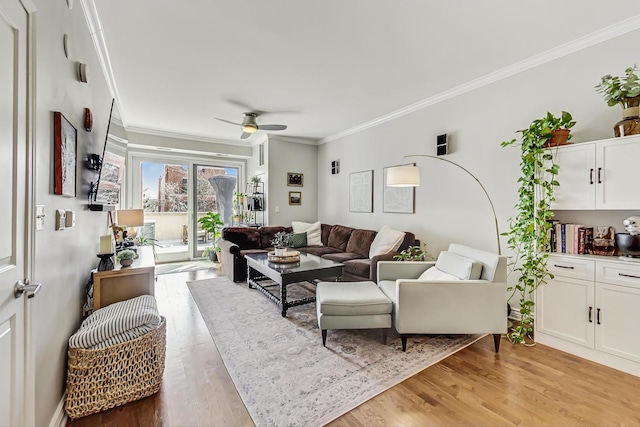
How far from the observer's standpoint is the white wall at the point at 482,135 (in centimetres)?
257

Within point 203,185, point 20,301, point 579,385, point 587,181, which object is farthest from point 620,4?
point 203,185

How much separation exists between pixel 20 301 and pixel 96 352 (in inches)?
27.3

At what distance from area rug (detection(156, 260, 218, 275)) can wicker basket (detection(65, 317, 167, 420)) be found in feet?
12.3

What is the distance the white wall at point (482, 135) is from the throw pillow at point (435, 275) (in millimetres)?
978

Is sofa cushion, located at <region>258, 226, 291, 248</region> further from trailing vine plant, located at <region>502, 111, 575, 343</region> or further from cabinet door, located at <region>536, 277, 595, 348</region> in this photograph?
cabinet door, located at <region>536, 277, 595, 348</region>

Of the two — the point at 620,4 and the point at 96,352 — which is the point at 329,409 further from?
the point at 620,4

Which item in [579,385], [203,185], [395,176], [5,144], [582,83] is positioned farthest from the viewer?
[203,185]

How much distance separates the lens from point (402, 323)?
7.91 ft

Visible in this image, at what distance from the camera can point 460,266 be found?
8.61 feet

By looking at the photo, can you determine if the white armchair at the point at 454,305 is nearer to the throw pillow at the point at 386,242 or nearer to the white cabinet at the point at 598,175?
the white cabinet at the point at 598,175

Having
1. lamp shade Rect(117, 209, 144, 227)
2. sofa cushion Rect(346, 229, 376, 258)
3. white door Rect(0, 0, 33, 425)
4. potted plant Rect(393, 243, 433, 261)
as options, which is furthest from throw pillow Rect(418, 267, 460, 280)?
lamp shade Rect(117, 209, 144, 227)

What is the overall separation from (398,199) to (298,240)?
1.95 m

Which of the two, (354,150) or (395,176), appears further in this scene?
(354,150)

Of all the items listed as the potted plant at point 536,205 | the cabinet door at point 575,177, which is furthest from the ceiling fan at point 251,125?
the cabinet door at point 575,177
